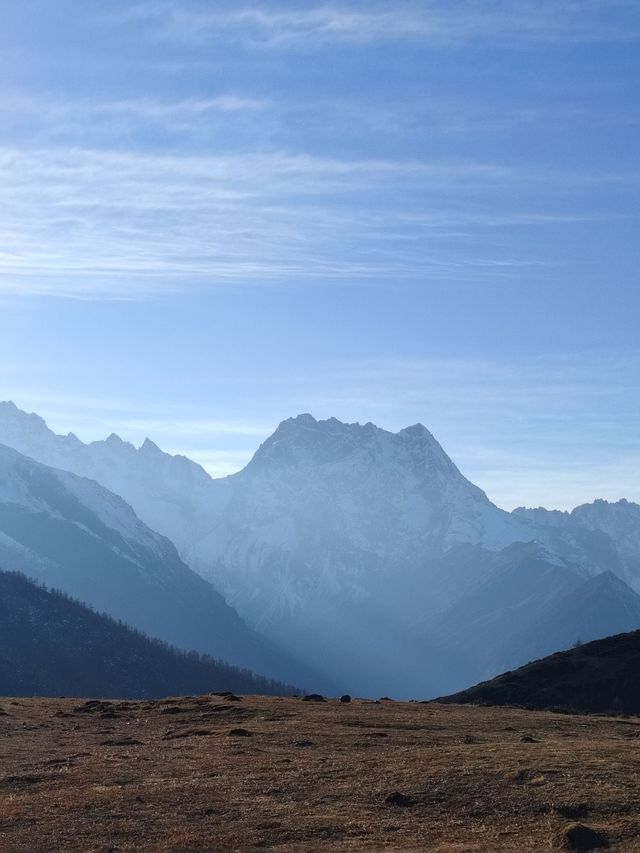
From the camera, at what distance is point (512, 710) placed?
8406cm

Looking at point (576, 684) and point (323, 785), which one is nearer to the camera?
point (323, 785)

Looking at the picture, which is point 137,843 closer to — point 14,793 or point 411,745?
point 14,793

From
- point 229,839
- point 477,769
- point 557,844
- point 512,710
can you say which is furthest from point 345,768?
point 512,710

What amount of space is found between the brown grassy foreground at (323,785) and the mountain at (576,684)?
33760 millimetres

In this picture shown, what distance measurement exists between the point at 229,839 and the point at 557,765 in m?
14.7

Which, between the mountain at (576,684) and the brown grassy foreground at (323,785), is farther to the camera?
the mountain at (576,684)

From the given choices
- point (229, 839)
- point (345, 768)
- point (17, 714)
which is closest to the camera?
point (229, 839)

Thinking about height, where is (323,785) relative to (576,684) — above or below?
below

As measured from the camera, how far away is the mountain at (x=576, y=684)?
104 meters

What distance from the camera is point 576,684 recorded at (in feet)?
358

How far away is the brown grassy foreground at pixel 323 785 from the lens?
1539 inches

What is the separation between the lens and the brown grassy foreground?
39094 millimetres

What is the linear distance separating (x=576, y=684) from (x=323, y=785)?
220 ft

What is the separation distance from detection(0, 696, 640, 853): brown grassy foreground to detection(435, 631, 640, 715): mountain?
33760 mm
